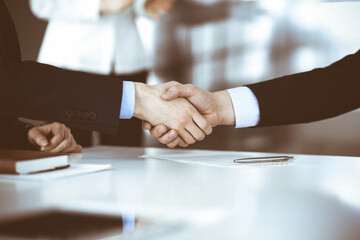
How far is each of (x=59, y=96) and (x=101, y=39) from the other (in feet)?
6.35

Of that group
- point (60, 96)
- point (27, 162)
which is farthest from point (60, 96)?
point (27, 162)

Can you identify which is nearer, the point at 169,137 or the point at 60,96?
the point at 60,96

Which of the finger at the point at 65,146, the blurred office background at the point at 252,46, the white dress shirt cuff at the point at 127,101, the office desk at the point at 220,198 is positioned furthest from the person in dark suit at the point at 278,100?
the blurred office background at the point at 252,46

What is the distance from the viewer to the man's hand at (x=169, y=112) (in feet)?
3.48

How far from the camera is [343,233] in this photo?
331mm

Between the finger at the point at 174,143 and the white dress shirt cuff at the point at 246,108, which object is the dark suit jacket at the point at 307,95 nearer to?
the white dress shirt cuff at the point at 246,108

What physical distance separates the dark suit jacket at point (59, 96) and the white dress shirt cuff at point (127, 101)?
0.36 feet

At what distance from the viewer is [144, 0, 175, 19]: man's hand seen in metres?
2.81

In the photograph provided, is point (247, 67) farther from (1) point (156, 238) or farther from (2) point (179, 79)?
(1) point (156, 238)

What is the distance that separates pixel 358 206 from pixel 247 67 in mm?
2238

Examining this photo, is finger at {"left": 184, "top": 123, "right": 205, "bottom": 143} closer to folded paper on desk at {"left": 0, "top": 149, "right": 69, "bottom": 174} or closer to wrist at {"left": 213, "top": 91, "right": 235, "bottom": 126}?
wrist at {"left": 213, "top": 91, "right": 235, "bottom": 126}

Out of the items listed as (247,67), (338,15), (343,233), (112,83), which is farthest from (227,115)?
(338,15)

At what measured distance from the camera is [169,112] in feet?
3.63

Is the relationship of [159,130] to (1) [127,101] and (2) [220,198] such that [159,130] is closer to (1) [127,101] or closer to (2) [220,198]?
(1) [127,101]
